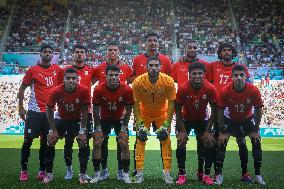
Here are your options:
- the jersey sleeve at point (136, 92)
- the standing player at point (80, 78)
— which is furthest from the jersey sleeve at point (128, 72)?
the jersey sleeve at point (136, 92)

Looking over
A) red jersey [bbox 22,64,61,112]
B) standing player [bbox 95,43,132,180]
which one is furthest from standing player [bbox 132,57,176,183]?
red jersey [bbox 22,64,61,112]

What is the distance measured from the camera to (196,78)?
6.68 m

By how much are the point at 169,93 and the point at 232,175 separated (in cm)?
226

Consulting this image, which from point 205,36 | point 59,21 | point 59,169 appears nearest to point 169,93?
point 59,169

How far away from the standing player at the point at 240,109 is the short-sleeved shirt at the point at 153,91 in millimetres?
829

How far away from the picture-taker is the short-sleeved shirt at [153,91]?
689 cm

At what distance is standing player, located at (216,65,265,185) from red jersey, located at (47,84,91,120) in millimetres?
2192

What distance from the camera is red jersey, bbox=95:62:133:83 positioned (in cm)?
792

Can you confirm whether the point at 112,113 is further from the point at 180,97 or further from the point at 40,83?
the point at 40,83

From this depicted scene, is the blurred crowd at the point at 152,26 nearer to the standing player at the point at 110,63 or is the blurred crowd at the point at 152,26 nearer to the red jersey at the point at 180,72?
the standing player at the point at 110,63

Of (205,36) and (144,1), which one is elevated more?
(144,1)

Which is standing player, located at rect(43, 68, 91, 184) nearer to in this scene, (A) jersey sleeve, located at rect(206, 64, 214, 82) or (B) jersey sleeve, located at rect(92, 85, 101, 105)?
(B) jersey sleeve, located at rect(92, 85, 101, 105)

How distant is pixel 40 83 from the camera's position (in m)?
7.48

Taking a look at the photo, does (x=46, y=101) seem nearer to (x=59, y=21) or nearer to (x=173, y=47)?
(x=173, y=47)
